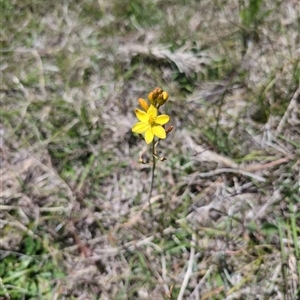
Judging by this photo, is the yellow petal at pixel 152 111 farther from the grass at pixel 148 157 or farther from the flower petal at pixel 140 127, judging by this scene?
the grass at pixel 148 157

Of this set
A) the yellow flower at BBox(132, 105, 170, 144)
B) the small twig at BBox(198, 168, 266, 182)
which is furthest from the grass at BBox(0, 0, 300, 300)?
the yellow flower at BBox(132, 105, 170, 144)

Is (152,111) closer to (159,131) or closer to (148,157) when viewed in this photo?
(159,131)

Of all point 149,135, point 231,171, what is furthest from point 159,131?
point 231,171

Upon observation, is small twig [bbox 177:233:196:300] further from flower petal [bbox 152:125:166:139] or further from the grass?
flower petal [bbox 152:125:166:139]

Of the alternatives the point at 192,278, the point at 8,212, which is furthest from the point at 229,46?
the point at 8,212

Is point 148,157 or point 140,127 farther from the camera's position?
point 148,157

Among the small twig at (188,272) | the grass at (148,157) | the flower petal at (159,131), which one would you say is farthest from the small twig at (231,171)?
the flower petal at (159,131)
